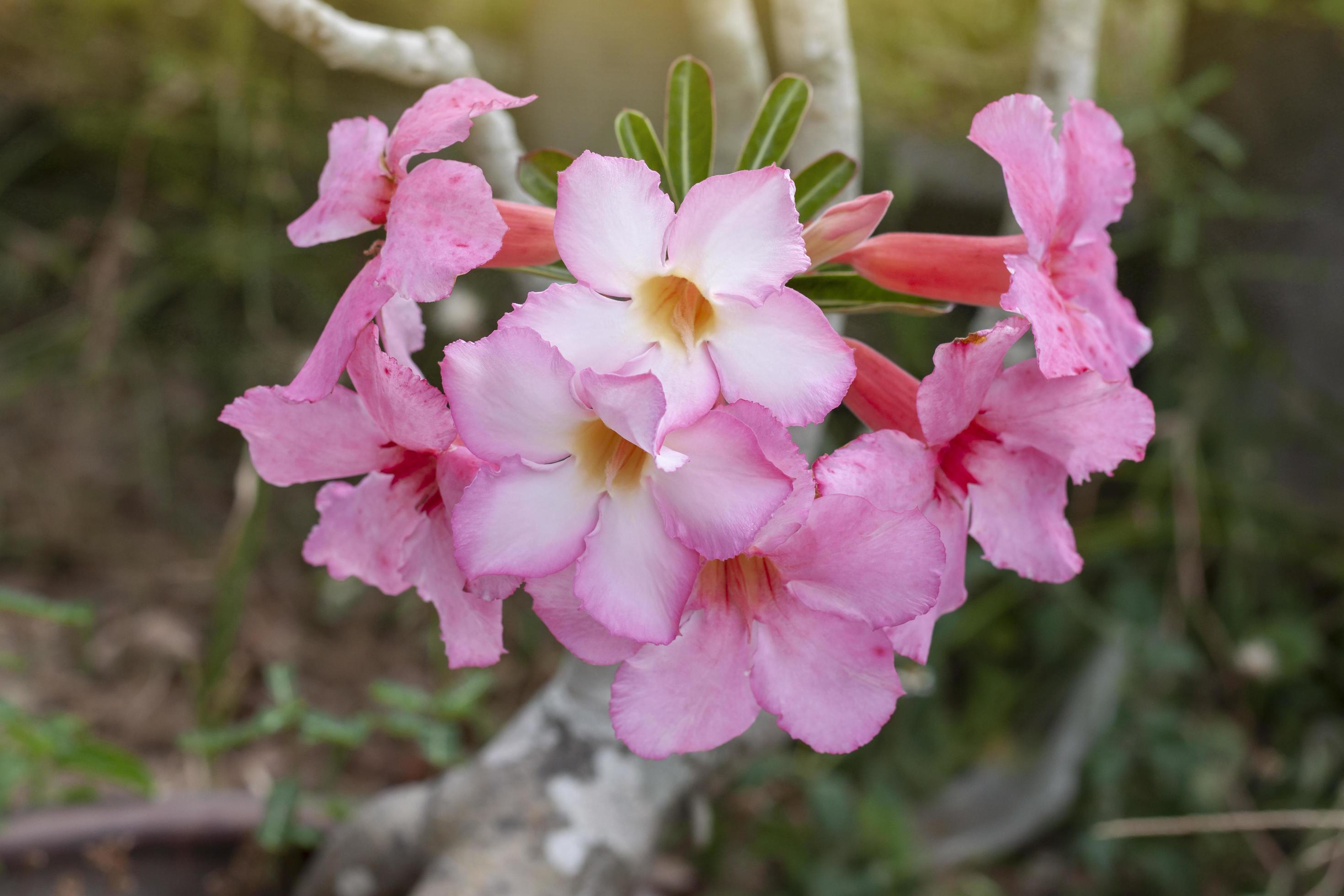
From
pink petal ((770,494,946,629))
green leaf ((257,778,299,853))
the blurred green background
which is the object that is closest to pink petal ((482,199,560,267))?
pink petal ((770,494,946,629))

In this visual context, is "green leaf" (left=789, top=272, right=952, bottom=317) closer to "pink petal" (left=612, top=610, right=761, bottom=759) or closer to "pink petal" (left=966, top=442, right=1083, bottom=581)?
"pink petal" (left=966, top=442, right=1083, bottom=581)

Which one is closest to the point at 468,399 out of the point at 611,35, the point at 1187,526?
the point at 611,35

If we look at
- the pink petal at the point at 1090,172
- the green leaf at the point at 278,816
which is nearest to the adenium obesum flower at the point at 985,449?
the pink petal at the point at 1090,172

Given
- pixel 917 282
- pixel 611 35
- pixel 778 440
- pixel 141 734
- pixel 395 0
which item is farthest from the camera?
pixel 395 0

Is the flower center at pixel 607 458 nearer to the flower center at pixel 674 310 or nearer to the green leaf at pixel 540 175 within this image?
the flower center at pixel 674 310

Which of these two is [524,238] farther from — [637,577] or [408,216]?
[637,577]

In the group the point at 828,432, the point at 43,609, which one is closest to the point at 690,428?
the point at 43,609

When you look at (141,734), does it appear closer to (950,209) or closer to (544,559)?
(544,559)
